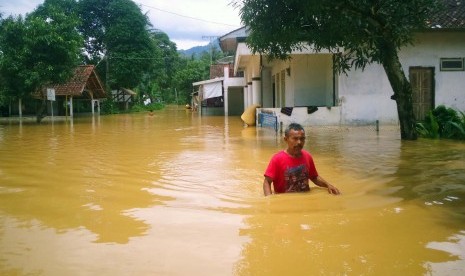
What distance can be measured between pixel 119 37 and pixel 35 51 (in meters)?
18.5

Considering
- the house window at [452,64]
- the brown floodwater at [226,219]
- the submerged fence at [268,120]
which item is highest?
the house window at [452,64]

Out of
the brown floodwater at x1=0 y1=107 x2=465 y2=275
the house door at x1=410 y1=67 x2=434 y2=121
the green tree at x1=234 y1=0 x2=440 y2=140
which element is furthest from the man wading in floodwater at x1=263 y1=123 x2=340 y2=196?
the house door at x1=410 y1=67 x2=434 y2=121

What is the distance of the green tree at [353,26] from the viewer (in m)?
9.92

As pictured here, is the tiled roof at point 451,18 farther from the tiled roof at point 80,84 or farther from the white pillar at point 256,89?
the tiled roof at point 80,84

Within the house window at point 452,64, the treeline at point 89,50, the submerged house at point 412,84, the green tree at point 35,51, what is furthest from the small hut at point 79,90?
the house window at point 452,64

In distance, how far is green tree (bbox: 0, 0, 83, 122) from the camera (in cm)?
2477

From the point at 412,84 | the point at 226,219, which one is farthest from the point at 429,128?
the point at 226,219

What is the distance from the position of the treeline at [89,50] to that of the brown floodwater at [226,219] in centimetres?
1850

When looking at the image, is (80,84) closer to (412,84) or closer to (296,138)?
(412,84)

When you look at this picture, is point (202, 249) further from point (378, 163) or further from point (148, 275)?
point (378, 163)

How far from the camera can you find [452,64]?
17.0 meters

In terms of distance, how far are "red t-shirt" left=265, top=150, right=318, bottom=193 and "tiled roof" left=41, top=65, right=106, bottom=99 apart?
31619mm

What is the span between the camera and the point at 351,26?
33.5 ft

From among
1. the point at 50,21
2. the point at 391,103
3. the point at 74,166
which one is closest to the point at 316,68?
the point at 391,103
